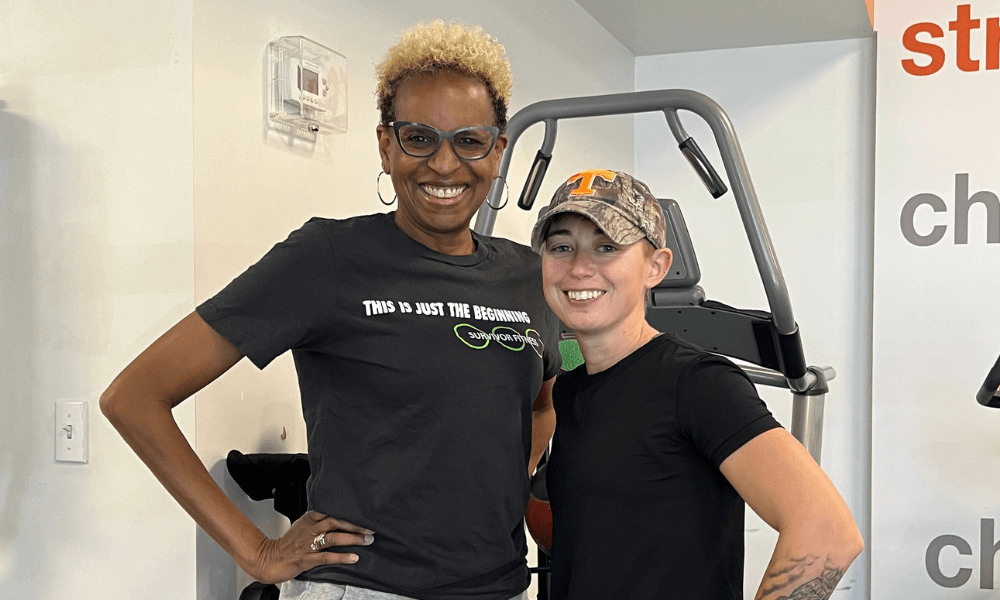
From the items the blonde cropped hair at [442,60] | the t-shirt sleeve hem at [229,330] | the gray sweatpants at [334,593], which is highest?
the blonde cropped hair at [442,60]

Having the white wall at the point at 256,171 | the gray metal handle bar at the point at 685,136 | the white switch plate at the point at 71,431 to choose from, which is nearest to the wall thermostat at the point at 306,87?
the white wall at the point at 256,171

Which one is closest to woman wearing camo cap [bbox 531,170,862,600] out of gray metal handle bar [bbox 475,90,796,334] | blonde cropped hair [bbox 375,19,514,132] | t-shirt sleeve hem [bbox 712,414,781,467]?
t-shirt sleeve hem [bbox 712,414,781,467]

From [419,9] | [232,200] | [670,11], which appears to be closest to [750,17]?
[670,11]

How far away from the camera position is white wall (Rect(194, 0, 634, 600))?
180 centimetres

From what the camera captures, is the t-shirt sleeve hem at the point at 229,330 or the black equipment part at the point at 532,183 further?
the black equipment part at the point at 532,183

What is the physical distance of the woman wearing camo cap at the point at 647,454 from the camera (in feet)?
3.57

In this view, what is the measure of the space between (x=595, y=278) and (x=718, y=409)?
27 centimetres

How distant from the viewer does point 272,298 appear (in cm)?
127

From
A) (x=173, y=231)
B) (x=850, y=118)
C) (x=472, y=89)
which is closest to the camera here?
(x=472, y=89)

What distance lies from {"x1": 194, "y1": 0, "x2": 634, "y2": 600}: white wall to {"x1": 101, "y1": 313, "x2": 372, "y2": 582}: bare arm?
0.44m

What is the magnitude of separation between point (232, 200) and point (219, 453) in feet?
1.61

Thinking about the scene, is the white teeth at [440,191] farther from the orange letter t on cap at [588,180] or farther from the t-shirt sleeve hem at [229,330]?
the t-shirt sleeve hem at [229,330]

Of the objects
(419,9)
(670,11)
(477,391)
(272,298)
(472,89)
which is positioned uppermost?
(670,11)

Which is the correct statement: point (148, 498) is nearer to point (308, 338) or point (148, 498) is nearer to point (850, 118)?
→ point (308, 338)
